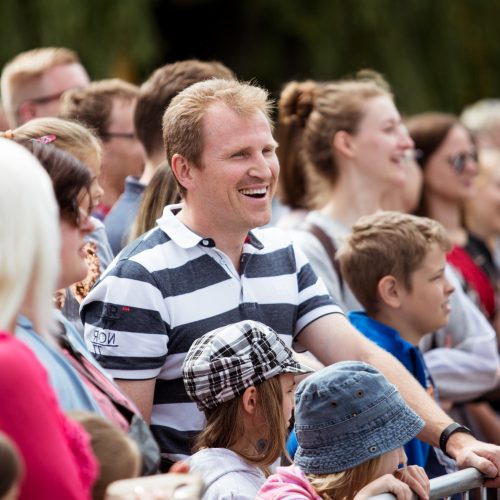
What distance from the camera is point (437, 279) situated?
14.6 ft

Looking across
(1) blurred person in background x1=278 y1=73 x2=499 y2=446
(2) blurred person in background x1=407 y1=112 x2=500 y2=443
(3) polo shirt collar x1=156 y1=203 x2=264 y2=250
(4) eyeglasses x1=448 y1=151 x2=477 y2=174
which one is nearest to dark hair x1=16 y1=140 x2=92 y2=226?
(3) polo shirt collar x1=156 y1=203 x2=264 y2=250

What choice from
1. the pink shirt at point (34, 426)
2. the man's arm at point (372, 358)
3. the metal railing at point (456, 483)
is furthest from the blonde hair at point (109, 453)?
the man's arm at point (372, 358)

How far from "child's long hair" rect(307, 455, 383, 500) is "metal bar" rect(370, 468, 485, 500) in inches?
8.8

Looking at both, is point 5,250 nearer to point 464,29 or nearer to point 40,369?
point 40,369

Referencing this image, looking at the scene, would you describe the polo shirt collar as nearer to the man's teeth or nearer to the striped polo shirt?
the striped polo shirt

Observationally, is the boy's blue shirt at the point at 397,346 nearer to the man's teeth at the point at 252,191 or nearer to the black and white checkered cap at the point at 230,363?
the man's teeth at the point at 252,191

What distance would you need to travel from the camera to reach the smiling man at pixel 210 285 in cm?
340

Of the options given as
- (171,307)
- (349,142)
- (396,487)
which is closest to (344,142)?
(349,142)

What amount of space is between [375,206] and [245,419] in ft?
7.01

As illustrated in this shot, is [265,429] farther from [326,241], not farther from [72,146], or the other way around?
[326,241]

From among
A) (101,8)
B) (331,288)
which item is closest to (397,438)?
(331,288)

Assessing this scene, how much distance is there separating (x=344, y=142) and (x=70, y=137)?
6.22 feet

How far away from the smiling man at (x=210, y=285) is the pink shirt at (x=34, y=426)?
1147 millimetres

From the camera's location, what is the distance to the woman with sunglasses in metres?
6.21
